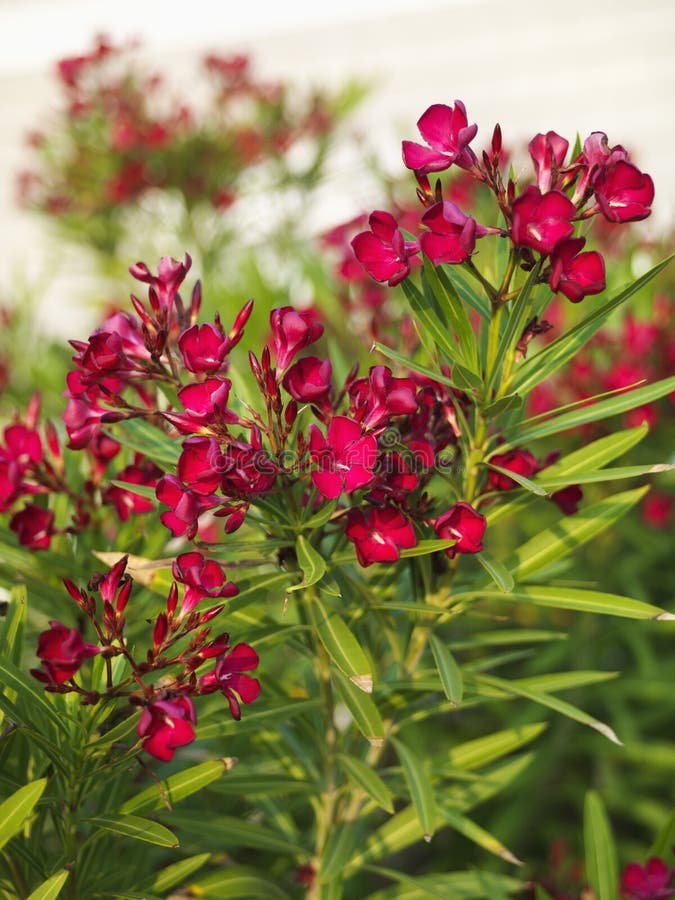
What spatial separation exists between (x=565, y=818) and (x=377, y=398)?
1273 mm

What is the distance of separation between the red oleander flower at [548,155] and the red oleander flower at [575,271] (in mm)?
67

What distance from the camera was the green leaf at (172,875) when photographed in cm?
73

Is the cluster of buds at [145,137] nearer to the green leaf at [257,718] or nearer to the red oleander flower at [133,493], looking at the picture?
the red oleander flower at [133,493]

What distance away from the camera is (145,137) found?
2.29 m

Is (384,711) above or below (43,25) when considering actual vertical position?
below

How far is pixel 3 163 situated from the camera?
7160mm

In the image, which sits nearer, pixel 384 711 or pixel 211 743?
pixel 384 711

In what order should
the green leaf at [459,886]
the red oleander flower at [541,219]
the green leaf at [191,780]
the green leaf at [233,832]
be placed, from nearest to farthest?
the red oleander flower at [541,219], the green leaf at [191,780], the green leaf at [233,832], the green leaf at [459,886]

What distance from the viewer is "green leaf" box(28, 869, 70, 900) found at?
2.06ft

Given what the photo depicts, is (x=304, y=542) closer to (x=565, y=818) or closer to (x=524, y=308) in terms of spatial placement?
(x=524, y=308)

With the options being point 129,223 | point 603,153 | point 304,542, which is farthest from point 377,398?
point 129,223

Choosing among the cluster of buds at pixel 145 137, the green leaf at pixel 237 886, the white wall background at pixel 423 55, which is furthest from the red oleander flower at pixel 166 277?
the white wall background at pixel 423 55

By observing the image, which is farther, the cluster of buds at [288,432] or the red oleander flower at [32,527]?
the red oleander flower at [32,527]

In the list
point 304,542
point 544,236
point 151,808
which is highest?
point 544,236
